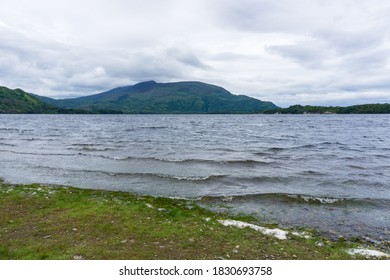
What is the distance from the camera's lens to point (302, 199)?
747 inches

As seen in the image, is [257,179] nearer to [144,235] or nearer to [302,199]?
[302,199]

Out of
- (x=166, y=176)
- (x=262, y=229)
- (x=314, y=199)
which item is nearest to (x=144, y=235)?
(x=262, y=229)

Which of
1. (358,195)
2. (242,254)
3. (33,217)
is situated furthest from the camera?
(358,195)

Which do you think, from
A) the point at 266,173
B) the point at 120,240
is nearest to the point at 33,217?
the point at 120,240

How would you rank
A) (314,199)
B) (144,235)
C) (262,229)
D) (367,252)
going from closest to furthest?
(367,252)
(144,235)
(262,229)
(314,199)

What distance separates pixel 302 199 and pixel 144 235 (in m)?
11.6

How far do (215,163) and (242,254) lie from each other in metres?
22.2

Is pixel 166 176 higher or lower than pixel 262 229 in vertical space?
lower

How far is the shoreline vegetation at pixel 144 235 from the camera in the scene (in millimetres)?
10062

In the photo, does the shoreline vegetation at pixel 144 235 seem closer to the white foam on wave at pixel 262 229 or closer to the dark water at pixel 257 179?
the white foam on wave at pixel 262 229

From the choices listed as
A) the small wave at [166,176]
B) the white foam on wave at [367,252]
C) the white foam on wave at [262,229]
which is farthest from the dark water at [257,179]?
the white foam on wave at [367,252]

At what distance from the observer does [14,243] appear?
10.7 m

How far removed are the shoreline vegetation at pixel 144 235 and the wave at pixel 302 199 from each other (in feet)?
10.3

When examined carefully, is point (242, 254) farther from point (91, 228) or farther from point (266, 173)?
point (266, 173)
